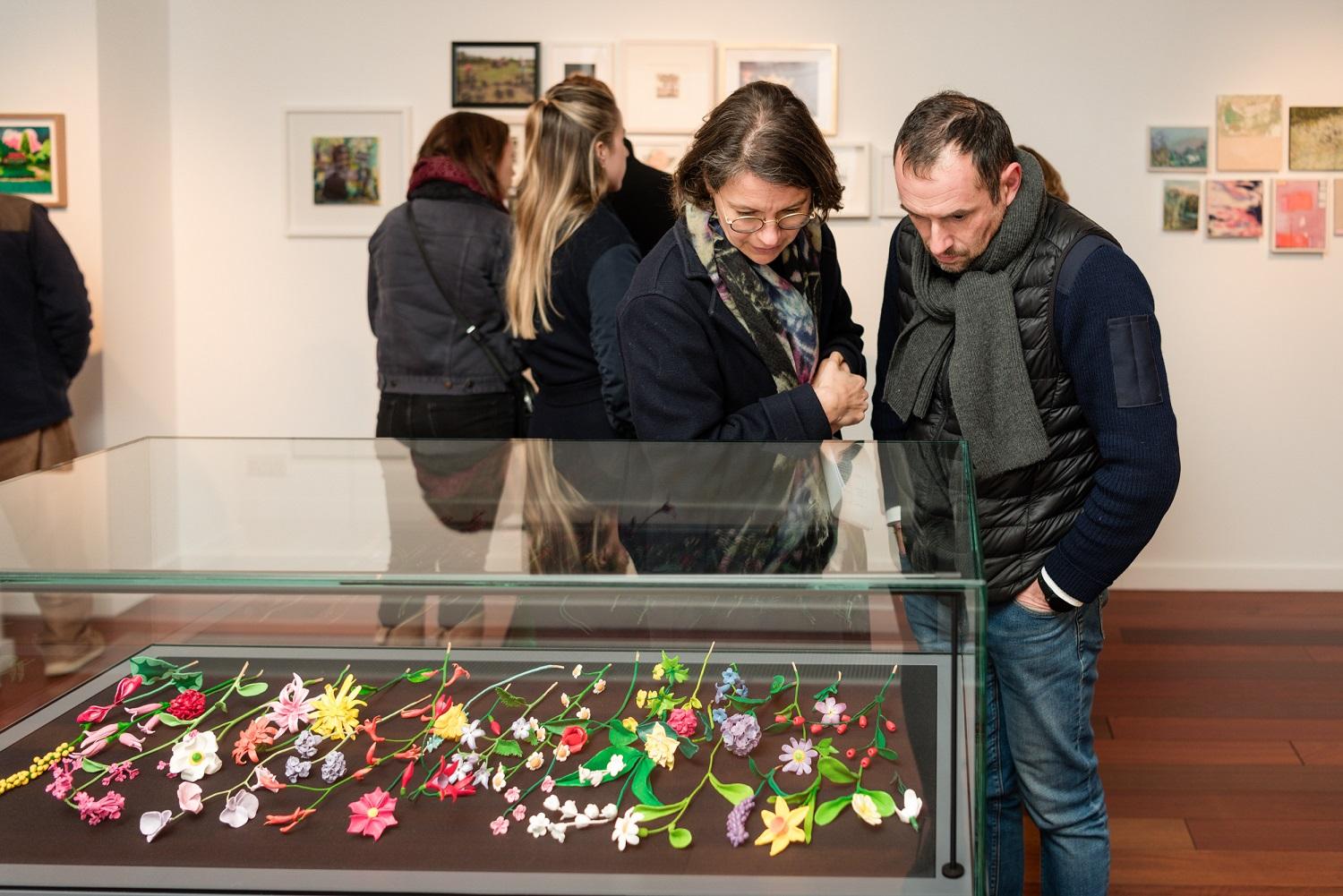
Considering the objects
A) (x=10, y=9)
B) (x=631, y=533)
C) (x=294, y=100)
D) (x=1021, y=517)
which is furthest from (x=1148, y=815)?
(x=10, y=9)

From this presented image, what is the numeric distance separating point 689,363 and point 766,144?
372mm

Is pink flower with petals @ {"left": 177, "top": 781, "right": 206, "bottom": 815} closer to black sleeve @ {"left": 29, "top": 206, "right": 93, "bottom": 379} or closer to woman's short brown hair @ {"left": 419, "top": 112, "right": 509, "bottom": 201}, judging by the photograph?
woman's short brown hair @ {"left": 419, "top": 112, "right": 509, "bottom": 201}

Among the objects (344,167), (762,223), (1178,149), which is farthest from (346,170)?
(762,223)

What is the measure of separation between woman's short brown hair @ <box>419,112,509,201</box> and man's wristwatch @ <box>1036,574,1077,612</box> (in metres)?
2.33

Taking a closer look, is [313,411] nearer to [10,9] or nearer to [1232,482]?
[10,9]

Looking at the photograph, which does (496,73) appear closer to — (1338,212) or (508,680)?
(1338,212)

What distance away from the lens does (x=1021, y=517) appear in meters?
1.99

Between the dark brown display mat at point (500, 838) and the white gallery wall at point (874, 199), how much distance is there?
4.07m

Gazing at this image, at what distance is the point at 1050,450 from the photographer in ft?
6.34

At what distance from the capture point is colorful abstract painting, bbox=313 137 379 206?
552cm

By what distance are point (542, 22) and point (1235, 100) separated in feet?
9.77

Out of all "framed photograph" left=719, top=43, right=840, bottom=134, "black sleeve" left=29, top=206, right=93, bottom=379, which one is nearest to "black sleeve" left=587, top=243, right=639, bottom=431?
"black sleeve" left=29, top=206, right=93, bottom=379

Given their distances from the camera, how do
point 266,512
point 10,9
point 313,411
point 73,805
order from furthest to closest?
1. point 313,411
2. point 10,9
3. point 266,512
4. point 73,805

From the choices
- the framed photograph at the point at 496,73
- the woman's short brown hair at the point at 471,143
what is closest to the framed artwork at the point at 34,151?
the framed photograph at the point at 496,73
